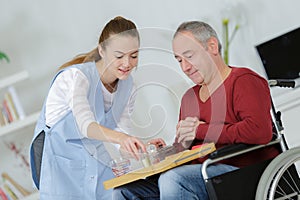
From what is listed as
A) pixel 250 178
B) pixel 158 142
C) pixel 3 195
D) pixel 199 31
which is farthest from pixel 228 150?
pixel 3 195

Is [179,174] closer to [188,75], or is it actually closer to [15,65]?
[188,75]

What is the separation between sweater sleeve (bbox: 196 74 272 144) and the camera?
1.50m

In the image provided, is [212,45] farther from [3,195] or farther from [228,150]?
[3,195]

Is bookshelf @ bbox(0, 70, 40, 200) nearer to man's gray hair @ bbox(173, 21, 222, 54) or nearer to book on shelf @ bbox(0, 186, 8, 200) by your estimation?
book on shelf @ bbox(0, 186, 8, 200)

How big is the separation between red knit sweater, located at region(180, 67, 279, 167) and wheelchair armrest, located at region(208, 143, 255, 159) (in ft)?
0.05

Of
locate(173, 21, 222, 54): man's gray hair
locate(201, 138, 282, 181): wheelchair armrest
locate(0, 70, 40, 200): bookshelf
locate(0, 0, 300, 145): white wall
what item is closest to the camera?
locate(201, 138, 282, 181): wheelchair armrest

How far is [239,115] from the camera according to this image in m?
1.53

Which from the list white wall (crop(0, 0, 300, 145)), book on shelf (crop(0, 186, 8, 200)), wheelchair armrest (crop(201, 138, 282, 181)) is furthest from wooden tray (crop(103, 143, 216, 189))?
book on shelf (crop(0, 186, 8, 200))

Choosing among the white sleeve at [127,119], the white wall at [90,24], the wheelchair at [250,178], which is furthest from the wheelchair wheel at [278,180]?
the white wall at [90,24]

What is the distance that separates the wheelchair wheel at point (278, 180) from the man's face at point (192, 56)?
0.98 feet

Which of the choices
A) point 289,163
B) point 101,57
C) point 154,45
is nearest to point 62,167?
point 101,57

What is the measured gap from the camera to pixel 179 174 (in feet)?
4.89

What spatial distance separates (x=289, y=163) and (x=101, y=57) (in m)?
0.62

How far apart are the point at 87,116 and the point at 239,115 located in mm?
424
